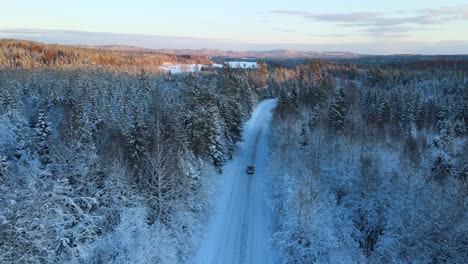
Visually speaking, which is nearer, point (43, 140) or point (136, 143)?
point (136, 143)

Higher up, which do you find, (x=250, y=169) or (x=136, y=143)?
(x=136, y=143)

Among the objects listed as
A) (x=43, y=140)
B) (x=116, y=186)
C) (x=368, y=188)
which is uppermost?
(x=43, y=140)

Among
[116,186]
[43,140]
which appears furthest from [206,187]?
[43,140]

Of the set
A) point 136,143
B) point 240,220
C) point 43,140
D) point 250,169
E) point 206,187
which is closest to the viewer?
point 240,220

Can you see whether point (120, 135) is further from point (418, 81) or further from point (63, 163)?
point (418, 81)

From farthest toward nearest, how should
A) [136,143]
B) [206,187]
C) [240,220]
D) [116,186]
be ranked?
1. [206,187]
2. [136,143]
3. [240,220]
4. [116,186]

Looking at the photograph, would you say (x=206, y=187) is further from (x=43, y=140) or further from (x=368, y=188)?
(x=43, y=140)
